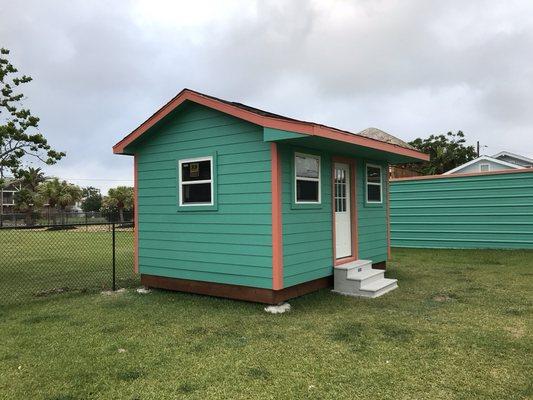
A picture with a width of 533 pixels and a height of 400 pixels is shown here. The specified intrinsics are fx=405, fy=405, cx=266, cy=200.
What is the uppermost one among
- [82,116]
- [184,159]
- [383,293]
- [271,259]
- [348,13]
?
[348,13]

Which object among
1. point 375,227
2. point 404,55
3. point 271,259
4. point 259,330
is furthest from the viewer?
point 404,55

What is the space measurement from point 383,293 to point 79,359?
454 cm

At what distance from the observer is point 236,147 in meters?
6.00

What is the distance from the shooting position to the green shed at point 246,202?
5668mm

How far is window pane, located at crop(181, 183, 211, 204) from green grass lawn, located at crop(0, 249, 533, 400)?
154cm

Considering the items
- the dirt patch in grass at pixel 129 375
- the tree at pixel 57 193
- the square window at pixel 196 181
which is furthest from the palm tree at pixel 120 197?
the dirt patch in grass at pixel 129 375

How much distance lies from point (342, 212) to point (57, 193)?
42826mm

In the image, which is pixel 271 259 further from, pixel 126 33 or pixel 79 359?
pixel 126 33

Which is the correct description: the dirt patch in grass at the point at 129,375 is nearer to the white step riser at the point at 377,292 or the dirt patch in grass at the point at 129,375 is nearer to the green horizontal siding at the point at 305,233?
the green horizontal siding at the point at 305,233

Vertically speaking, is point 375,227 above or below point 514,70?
below

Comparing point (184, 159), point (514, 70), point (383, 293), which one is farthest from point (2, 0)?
point (514, 70)

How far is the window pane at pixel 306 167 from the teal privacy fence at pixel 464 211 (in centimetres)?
744

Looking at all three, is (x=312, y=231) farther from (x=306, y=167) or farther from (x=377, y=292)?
(x=377, y=292)

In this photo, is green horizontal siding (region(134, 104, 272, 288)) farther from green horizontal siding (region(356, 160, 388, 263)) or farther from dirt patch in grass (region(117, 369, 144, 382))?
green horizontal siding (region(356, 160, 388, 263))
